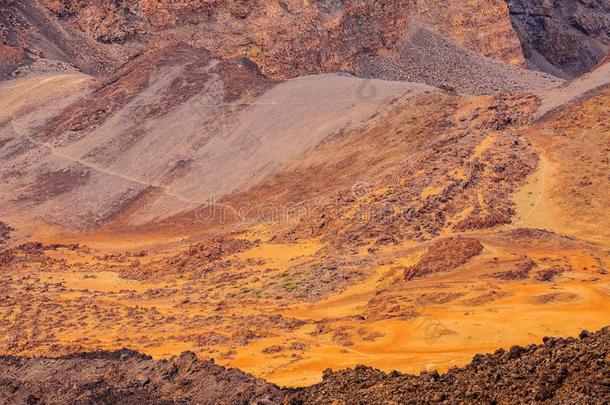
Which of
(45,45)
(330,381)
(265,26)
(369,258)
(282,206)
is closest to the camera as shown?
(330,381)

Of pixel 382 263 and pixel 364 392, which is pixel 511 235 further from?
pixel 364 392

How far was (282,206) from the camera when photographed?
32312 mm

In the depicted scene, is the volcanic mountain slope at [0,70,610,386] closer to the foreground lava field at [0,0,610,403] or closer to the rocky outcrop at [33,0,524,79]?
the foreground lava field at [0,0,610,403]

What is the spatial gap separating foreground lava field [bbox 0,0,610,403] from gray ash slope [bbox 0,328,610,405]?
2.5 inches

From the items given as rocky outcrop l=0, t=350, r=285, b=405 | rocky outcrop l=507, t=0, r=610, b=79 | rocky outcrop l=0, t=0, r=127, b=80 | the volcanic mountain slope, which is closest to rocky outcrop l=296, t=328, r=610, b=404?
rocky outcrop l=0, t=350, r=285, b=405

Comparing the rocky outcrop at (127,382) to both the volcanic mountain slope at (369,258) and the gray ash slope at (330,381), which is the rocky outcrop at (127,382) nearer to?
the gray ash slope at (330,381)

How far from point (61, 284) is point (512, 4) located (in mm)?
58564

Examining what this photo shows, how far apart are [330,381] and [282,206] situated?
18776 millimetres

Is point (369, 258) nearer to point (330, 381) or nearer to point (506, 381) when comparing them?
point (330, 381)

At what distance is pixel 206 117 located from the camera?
41438 mm

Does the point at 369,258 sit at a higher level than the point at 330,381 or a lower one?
lower

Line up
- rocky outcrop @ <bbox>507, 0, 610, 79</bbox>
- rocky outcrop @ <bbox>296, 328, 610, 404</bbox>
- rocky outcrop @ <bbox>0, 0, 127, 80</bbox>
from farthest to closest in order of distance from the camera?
rocky outcrop @ <bbox>507, 0, 610, 79</bbox> < rocky outcrop @ <bbox>0, 0, 127, 80</bbox> < rocky outcrop @ <bbox>296, 328, 610, 404</bbox>

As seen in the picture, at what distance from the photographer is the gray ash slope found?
10.9 m

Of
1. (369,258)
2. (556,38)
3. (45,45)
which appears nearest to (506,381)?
(369,258)
